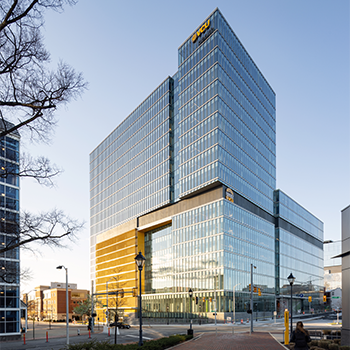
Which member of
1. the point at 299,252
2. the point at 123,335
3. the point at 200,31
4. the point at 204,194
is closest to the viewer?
the point at 123,335

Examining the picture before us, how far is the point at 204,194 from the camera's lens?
7981 cm

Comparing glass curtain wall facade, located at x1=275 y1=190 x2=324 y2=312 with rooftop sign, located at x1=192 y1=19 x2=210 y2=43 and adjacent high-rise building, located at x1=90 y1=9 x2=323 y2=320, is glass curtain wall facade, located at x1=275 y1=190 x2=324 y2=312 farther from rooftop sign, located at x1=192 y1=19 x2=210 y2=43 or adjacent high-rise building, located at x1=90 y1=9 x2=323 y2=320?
rooftop sign, located at x1=192 y1=19 x2=210 y2=43

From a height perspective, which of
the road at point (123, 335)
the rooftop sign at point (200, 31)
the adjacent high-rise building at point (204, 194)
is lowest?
the road at point (123, 335)

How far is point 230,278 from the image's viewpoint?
251ft

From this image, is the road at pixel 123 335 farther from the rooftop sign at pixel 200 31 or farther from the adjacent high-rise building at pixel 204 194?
the rooftop sign at pixel 200 31

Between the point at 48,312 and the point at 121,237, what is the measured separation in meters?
92.8

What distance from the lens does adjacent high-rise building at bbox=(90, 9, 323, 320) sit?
7750 centimetres

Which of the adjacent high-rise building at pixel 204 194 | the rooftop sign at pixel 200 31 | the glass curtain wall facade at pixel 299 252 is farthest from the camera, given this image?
the glass curtain wall facade at pixel 299 252

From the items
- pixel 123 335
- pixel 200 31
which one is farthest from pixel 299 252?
pixel 123 335

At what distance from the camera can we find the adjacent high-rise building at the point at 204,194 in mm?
77500

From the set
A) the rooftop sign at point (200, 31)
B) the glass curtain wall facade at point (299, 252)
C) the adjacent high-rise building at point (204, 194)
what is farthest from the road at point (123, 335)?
the rooftop sign at point (200, 31)

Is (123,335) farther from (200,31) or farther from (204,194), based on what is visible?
(200,31)

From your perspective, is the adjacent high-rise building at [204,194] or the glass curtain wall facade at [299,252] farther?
the glass curtain wall facade at [299,252]

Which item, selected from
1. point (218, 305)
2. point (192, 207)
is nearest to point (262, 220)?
point (192, 207)
